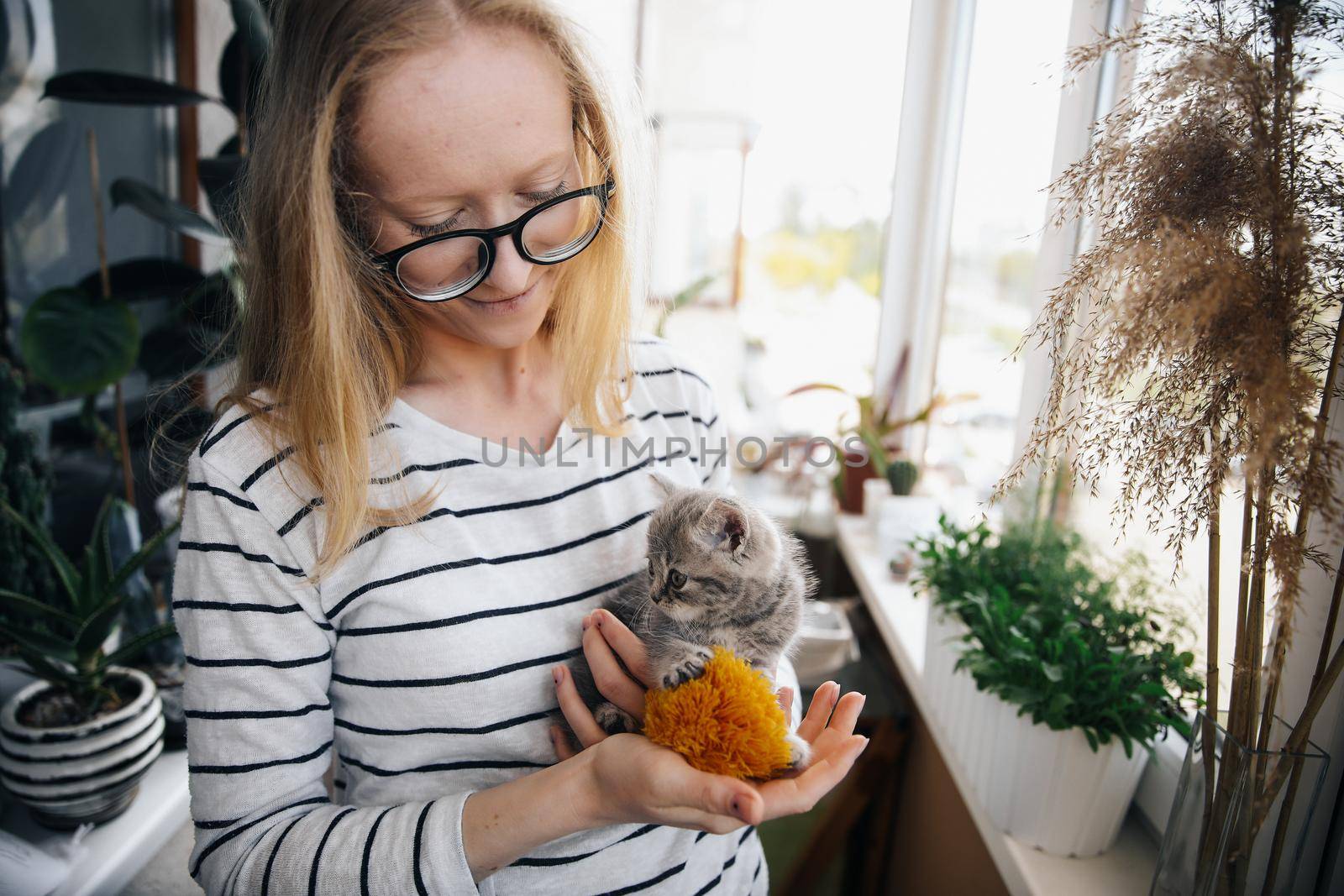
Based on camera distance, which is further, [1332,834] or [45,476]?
[45,476]

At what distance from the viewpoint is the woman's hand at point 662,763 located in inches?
27.0

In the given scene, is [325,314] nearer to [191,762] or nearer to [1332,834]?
[191,762]

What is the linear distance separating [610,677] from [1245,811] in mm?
656

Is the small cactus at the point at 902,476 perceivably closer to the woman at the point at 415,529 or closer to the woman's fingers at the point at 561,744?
the woman at the point at 415,529

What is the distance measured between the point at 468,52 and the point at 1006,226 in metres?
1.51

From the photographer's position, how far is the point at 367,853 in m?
0.76

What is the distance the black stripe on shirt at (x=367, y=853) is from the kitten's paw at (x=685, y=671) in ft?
1.09

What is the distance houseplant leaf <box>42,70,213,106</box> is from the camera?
1.59m

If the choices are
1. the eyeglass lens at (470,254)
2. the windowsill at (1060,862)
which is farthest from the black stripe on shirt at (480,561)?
the windowsill at (1060,862)

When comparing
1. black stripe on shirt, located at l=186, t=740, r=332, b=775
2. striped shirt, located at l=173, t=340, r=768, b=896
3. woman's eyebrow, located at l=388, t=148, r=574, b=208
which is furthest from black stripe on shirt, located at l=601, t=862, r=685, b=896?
woman's eyebrow, located at l=388, t=148, r=574, b=208

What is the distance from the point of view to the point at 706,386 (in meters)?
1.19

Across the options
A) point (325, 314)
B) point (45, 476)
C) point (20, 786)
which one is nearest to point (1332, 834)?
point (325, 314)

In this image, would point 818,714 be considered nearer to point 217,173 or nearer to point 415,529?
point 415,529

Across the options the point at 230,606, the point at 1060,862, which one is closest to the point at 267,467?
the point at 230,606
